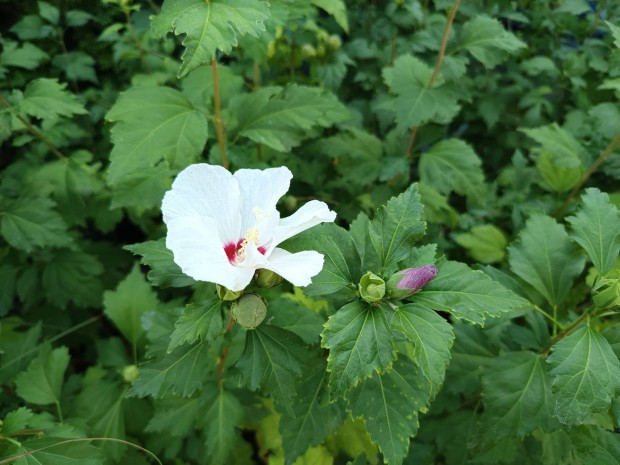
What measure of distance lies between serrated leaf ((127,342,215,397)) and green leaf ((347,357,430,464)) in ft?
1.22

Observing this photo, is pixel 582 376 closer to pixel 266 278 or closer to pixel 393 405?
pixel 393 405

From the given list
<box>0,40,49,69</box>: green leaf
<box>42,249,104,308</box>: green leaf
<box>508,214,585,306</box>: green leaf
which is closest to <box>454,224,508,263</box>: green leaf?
<box>508,214,585,306</box>: green leaf

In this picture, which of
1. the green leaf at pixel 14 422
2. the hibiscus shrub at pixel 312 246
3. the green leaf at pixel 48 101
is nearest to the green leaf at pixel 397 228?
the hibiscus shrub at pixel 312 246

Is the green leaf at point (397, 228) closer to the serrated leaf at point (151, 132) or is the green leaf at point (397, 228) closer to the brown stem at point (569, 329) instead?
the brown stem at point (569, 329)

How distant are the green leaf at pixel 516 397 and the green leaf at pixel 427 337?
42 centimetres

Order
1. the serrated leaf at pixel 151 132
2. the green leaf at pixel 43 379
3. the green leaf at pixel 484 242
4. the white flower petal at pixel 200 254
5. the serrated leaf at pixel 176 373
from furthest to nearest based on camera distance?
the green leaf at pixel 484 242
the green leaf at pixel 43 379
the serrated leaf at pixel 151 132
the serrated leaf at pixel 176 373
the white flower petal at pixel 200 254

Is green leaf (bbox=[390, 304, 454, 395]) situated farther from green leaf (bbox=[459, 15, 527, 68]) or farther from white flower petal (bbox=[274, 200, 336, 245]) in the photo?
green leaf (bbox=[459, 15, 527, 68])

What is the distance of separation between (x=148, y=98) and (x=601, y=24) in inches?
Answer: 99.3

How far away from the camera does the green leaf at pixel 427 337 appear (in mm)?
931

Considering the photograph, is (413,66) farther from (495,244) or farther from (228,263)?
(228,263)

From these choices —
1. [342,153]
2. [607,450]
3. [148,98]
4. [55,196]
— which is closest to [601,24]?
[342,153]

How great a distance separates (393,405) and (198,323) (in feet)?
1.63

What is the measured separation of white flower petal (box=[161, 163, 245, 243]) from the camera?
3.01 feet

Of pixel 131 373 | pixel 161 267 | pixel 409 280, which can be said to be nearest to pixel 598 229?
pixel 409 280
